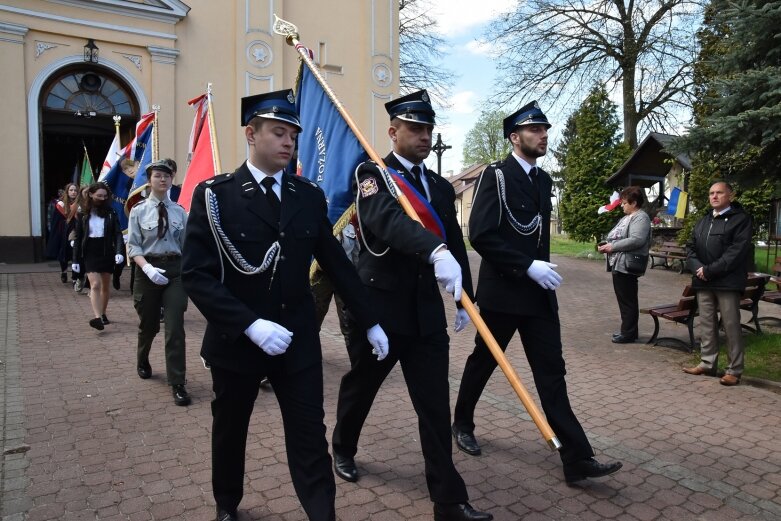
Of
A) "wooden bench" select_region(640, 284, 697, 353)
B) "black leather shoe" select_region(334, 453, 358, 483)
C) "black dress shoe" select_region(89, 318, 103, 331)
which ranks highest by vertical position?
"wooden bench" select_region(640, 284, 697, 353)

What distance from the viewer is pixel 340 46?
1995 cm

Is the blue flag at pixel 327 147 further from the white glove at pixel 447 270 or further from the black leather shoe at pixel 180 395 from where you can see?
the black leather shoe at pixel 180 395

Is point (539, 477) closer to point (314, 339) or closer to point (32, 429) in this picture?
point (314, 339)

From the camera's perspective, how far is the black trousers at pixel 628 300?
8016 millimetres

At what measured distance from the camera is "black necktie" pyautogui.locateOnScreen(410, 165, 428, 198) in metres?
3.55

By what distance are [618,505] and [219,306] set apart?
246 cm

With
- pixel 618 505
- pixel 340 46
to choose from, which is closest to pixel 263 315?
pixel 618 505

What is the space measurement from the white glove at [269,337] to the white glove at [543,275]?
165cm

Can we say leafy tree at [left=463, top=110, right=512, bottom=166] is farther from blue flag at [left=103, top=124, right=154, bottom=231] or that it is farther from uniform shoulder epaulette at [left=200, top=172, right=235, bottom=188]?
uniform shoulder epaulette at [left=200, top=172, right=235, bottom=188]

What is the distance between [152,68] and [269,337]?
653 inches

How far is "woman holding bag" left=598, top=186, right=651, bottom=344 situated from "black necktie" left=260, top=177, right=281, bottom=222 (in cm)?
586

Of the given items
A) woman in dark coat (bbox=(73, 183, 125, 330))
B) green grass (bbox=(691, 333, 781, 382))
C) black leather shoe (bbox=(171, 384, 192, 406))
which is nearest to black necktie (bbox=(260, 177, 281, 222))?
black leather shoe (bbox=(171, 384, 192, 406))

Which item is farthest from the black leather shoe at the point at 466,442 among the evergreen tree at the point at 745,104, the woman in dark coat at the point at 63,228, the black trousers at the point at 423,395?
the woman in dark coat at the point at 63,228

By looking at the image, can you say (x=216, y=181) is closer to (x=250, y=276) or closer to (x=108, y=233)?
(x=250, y=276)
